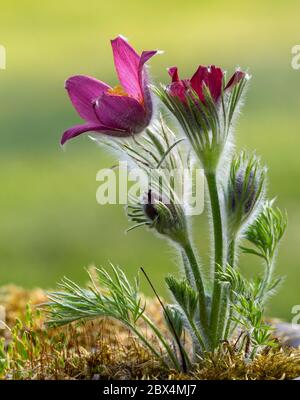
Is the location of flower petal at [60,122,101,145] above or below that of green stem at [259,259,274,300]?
above

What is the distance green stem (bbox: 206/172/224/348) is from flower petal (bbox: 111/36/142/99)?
0.30 m

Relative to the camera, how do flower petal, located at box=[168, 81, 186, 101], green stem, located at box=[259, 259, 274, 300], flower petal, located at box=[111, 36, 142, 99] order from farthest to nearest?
green stem, located at box=[259, 259, 274, 300] < flower petal, located at box=[111, 36, 142, 99] < flower petal, located at box=[168, 81, 186, 101]

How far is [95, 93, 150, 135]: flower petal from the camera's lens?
2.22m

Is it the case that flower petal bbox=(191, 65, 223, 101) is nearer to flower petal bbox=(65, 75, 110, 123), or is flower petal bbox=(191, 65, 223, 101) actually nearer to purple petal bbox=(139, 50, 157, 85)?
purple petal bbox=(139, 50, 157, 85)

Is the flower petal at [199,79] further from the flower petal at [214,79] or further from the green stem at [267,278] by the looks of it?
the green stem at [267,278]

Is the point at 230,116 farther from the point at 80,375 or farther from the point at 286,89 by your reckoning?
the point at 286,89

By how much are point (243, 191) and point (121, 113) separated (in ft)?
1.25

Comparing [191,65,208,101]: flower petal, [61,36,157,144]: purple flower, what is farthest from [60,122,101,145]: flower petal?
[191,65,208,101]: flower petal

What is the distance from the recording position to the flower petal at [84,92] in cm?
232

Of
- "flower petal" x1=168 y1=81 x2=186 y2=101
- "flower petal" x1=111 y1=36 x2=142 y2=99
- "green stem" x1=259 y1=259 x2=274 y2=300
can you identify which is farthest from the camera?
"green stem" x1=259 y1=259 x2=274 y2=300

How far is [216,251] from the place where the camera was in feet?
7.54

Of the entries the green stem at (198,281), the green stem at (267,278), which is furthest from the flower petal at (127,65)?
the green stem at (267,278)

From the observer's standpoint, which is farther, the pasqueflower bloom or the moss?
the moss
